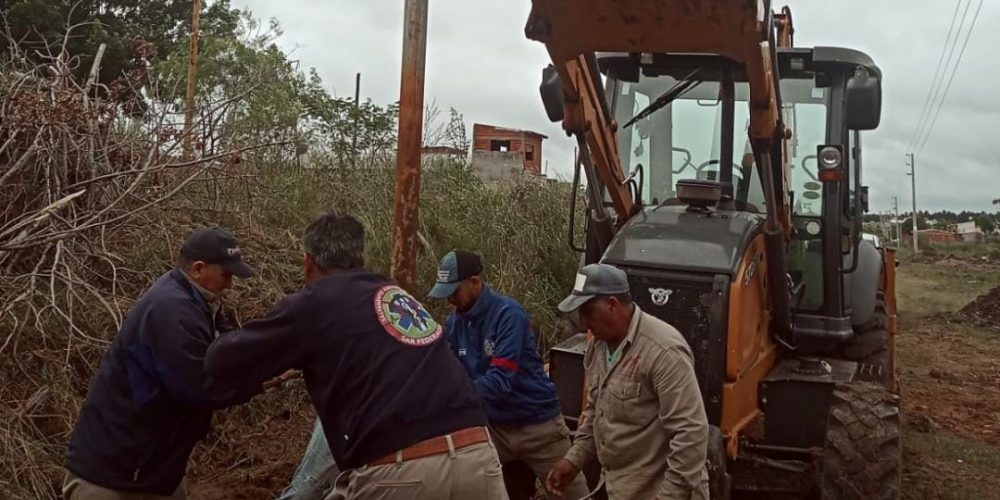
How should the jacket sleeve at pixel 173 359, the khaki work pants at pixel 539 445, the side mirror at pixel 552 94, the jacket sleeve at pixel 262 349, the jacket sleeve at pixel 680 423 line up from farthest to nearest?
the side mirror at pixel 552 94, the khaki work pants at pixel 539 445, the jacket sleeve at pixel 680 423, the jacket sleeve at pixel 173 359, the jacket sleeve at pixel 262 349

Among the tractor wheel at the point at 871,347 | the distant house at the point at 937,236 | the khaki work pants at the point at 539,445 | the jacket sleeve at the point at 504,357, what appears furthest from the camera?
the distant house at the point at 937,236

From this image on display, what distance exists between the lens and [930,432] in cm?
833

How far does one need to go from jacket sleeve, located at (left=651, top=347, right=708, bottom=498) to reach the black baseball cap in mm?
1630

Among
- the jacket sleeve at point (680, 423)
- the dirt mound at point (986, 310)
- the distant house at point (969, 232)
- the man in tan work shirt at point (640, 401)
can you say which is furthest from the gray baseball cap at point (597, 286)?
the distant house at point (969, 232)

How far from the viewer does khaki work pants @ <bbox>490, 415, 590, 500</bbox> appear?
4.52 meters

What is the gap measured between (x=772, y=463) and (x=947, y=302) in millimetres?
20843

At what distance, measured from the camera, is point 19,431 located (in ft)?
16.1

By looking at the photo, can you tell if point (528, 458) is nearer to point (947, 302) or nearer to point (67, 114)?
point (67, 114)

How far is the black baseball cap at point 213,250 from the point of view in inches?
135

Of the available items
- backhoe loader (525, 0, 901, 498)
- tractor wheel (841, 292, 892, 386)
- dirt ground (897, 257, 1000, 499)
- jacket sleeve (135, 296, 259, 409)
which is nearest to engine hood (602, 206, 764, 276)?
backhoe loader (525, 0, 901, 498)

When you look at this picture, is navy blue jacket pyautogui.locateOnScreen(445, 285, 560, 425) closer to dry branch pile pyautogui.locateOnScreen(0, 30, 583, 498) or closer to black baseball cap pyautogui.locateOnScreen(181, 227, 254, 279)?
black baseball cap pyautogui.locateOnScreen(181, 227, 254, 279)

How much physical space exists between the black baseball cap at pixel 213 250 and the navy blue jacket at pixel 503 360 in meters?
1.32

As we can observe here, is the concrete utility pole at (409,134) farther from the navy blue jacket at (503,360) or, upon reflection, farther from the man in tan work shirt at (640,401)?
the man in tan work shirt at (640,401)

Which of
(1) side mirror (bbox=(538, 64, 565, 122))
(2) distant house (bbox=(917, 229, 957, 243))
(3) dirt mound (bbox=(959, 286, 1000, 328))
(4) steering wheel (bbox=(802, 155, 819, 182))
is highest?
(2) distant house (bbox=(917, 229, 957, 243))
